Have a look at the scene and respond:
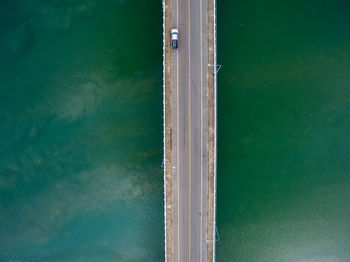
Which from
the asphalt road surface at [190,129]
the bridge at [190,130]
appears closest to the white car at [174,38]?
the bridge at [190,130]

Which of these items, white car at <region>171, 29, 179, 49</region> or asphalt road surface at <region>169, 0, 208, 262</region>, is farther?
asphalt road surface at <region>169, 0, 208, 262</region>

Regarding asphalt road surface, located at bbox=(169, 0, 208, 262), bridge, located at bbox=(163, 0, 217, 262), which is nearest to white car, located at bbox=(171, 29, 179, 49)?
bridge, located at bbox=(163, 0, 217, 262)

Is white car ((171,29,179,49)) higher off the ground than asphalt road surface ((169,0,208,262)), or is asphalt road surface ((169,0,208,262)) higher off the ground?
white car ((171,29,179,49))

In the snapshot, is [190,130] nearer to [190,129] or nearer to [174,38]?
[190,129]

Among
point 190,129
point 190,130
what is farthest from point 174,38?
point 190,130

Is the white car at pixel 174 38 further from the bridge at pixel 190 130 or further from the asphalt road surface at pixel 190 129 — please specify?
the asphalt road surface at pixel 190 129

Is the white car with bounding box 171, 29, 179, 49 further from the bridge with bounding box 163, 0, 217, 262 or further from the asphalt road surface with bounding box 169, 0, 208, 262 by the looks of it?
the asphalt road surface with bounding box 169, 0, 208, 262

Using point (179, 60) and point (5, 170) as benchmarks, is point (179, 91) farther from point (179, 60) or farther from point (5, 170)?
point (5, 170)
